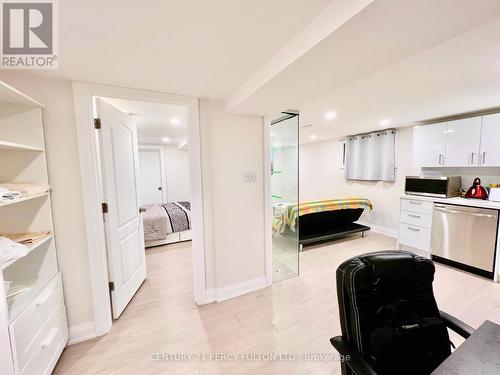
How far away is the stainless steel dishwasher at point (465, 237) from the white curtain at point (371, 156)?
4.69ft

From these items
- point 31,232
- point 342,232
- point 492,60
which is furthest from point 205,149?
point 342,232

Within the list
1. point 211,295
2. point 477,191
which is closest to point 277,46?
point 211,295

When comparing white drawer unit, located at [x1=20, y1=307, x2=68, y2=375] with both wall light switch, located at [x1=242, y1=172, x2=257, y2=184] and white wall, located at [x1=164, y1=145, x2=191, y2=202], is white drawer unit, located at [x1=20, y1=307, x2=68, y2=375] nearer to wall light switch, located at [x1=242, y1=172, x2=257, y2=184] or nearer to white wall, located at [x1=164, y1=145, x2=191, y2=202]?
wall light switch, located at [x1=242, y1=172, x2=257, y2=184]

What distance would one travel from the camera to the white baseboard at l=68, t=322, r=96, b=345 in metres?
1.76

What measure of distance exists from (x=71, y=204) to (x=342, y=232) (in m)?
3.93

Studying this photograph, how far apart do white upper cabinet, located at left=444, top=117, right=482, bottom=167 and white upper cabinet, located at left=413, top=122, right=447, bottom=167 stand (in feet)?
0.23

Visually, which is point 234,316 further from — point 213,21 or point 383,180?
point 383,180

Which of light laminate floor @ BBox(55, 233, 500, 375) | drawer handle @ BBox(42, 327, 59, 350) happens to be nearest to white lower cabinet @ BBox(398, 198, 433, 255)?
light laminate floor @ BBox(55, 233, 500, 375)

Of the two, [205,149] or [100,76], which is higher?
[100,76]

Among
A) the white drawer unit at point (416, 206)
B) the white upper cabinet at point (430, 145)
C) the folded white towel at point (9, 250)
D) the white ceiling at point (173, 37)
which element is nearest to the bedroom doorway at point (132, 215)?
the white ceiling at point (173, 37)

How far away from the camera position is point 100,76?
161 centimetres

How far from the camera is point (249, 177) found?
240cm

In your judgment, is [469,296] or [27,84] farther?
[469,296]

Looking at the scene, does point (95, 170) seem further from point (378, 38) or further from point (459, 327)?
point (459, 327)
